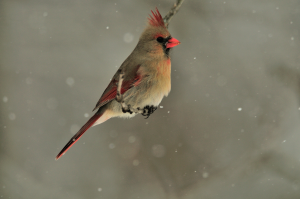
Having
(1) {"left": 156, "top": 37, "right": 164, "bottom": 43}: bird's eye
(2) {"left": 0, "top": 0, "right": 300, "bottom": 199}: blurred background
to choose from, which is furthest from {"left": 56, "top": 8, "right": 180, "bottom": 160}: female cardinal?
(2) {"left": 0, "top": 0, "right": 300, "bottom": 199}: blurred background

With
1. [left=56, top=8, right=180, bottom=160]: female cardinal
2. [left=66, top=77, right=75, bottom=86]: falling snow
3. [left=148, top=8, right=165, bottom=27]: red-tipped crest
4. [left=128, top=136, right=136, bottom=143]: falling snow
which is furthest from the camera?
[left=66, top=77, right=75, bottom=86]: falling snow

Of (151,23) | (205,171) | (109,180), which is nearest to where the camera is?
(151,23)

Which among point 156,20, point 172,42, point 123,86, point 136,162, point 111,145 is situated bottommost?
point 136,162

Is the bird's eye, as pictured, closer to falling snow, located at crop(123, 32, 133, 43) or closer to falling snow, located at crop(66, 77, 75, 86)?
falling snow, located at crop(123, 32, 133, 43)

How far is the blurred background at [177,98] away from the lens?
3.50 m

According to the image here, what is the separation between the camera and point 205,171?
349 cm

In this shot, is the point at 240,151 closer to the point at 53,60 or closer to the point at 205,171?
the point at 205,171

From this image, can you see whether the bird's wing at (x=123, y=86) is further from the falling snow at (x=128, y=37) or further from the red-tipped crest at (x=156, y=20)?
the falling snow at (x=128, y=37)

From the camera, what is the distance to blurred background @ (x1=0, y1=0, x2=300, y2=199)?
3.50 metres

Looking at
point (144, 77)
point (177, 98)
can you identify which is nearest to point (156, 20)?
point (144, 77)

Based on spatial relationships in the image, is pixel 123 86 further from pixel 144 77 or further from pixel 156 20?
pixel 156 20

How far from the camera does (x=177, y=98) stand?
3.49 metres

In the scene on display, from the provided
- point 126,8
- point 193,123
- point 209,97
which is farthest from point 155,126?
point 126,8

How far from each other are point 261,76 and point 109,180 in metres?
2.59
